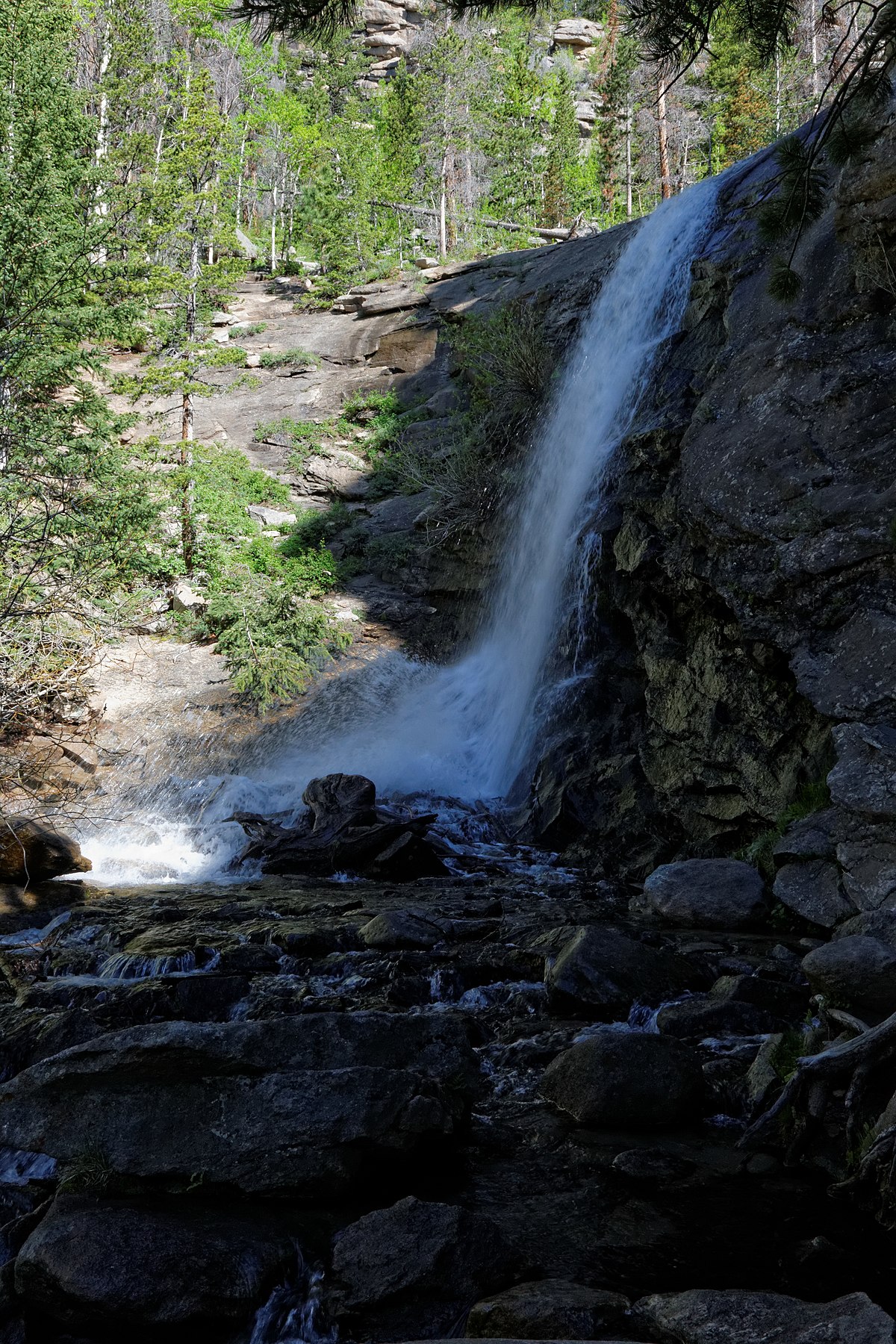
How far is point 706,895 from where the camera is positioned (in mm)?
8273

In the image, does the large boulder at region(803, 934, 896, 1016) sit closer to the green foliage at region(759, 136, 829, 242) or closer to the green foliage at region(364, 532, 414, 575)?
the green foliage at region(759, 136, 829, 242)

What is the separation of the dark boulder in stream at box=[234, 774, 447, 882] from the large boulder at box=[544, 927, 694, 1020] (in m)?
4.27

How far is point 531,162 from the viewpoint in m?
40.3

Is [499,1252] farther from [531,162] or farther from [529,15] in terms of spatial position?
[531,162]

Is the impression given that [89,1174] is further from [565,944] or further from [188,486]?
[188,486]

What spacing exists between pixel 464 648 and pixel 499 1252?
13.5 m

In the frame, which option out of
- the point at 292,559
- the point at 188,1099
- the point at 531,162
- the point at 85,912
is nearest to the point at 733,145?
the point at 531,162

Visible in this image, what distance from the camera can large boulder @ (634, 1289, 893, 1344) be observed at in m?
2.92

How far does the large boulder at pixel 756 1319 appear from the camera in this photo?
115 inches

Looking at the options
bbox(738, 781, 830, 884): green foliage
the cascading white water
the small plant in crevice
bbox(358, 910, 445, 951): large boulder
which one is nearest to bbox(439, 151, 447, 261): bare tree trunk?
the small plant in crevice

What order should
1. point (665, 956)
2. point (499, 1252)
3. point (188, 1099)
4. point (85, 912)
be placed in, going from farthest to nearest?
point (85, 912) → point (665, 956) → point (188, 1099) → point (499, 1252)

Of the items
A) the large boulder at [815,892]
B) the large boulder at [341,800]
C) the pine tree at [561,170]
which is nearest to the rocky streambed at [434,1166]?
the large boulder at [815,892]

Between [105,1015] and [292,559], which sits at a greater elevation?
[292,559]

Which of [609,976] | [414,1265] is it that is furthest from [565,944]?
[414,1265]
